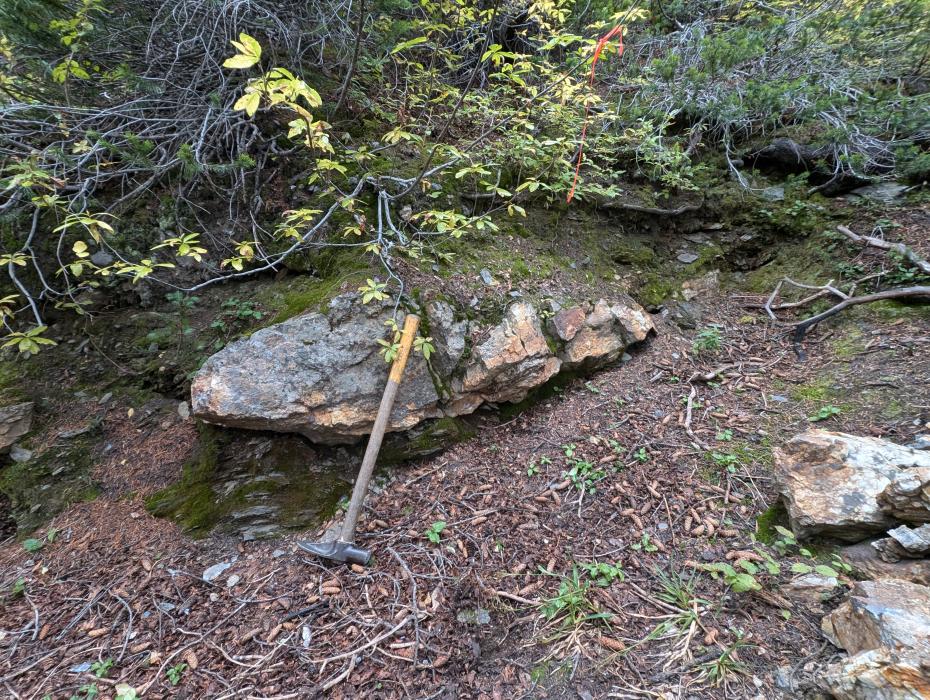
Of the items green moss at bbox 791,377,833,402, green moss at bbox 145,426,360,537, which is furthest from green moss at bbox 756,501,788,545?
green moss at bbox 145,426,360,537

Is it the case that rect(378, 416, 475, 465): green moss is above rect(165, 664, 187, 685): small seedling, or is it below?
above

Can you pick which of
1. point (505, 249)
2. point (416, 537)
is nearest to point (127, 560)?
point (416, 537)

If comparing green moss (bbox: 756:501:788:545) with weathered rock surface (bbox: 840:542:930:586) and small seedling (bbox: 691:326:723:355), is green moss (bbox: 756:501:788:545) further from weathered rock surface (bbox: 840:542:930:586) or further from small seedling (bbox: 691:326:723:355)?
small seedling (bbox: 691:326:723:355)

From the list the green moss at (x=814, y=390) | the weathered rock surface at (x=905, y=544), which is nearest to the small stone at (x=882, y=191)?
the green moss at (x=814, y=390)

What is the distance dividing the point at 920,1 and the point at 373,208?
5.88 meters

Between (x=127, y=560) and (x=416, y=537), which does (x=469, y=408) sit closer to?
(x=416, y=537)

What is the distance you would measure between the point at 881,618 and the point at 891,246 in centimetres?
376

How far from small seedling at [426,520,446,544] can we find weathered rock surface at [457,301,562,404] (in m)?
0.96

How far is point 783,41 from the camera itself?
452cm

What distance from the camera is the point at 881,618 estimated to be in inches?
61.5

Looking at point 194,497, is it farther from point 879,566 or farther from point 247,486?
point 879,566

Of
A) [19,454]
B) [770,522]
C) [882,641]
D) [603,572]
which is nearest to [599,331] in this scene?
[770,522]

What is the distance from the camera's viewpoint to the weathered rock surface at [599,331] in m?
3.66

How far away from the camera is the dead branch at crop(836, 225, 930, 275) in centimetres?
338
